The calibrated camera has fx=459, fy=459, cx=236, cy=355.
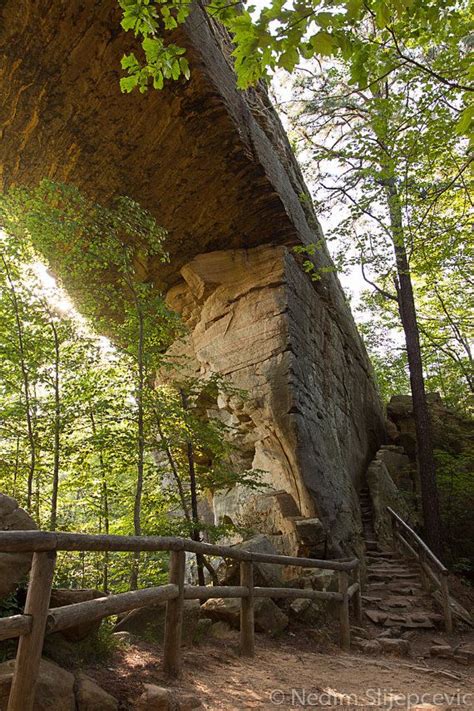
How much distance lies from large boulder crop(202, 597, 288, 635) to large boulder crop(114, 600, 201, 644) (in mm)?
645

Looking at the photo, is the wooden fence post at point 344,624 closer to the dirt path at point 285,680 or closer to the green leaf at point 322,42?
the dirt path at point 285,680

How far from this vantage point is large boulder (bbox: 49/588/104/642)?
3174mm

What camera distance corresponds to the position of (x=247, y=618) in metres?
4.66

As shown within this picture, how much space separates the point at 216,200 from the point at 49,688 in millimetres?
8993

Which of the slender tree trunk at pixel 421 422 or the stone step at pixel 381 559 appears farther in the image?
the slender tree trunk at pixel 421 422

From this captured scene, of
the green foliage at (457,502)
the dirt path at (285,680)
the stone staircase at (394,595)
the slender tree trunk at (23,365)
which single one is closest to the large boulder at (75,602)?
the dirt path at (285,680)

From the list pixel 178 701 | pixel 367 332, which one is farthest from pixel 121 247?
pixel 367 332

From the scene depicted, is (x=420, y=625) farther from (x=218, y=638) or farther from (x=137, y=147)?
(x=137, y=147)

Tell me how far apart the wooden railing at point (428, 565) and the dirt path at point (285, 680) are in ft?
7.62

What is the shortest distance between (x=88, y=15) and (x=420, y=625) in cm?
1073

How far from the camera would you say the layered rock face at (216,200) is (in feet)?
23.5

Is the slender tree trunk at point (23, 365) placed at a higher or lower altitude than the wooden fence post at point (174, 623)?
higher

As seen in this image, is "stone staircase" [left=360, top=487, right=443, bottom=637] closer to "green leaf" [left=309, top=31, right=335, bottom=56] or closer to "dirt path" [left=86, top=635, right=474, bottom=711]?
"dirt path" [left=86, top=635, right=474, bottom=711]

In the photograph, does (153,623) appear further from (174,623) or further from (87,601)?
(87,601)
